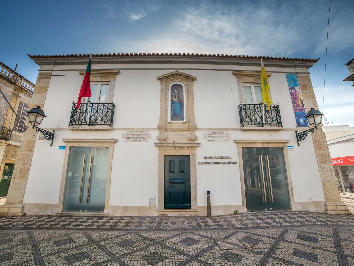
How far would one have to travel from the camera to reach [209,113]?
679 centimetres

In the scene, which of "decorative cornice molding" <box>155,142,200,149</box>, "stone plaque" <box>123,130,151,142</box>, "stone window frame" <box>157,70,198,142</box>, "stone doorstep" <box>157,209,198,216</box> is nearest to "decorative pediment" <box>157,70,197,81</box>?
"stone window frame" <box>157,70,198,142</box>

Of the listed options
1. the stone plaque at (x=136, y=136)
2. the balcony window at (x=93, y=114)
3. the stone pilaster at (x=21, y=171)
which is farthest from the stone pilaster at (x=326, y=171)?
the stone pilaster at (x=21, y=171)

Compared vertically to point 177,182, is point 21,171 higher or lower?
higher

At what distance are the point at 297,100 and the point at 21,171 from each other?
470 inches

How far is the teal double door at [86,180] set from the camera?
603 cm

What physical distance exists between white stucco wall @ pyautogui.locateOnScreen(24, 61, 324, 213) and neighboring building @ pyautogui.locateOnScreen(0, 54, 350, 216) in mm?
41

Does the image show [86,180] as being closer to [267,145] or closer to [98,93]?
[98,93]

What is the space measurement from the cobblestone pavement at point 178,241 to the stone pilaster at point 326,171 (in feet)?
2.75

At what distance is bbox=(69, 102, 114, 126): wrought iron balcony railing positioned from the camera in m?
6.50

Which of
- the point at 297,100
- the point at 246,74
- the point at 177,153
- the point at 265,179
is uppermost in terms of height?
the point at 246,74

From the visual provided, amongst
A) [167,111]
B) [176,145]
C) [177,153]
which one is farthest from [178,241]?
[167,111]

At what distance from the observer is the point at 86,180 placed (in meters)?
6.24

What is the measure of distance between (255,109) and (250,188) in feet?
10.8

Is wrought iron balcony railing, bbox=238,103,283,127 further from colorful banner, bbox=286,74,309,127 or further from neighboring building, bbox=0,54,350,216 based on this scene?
colorful banner, bbox=286,74,309,127
